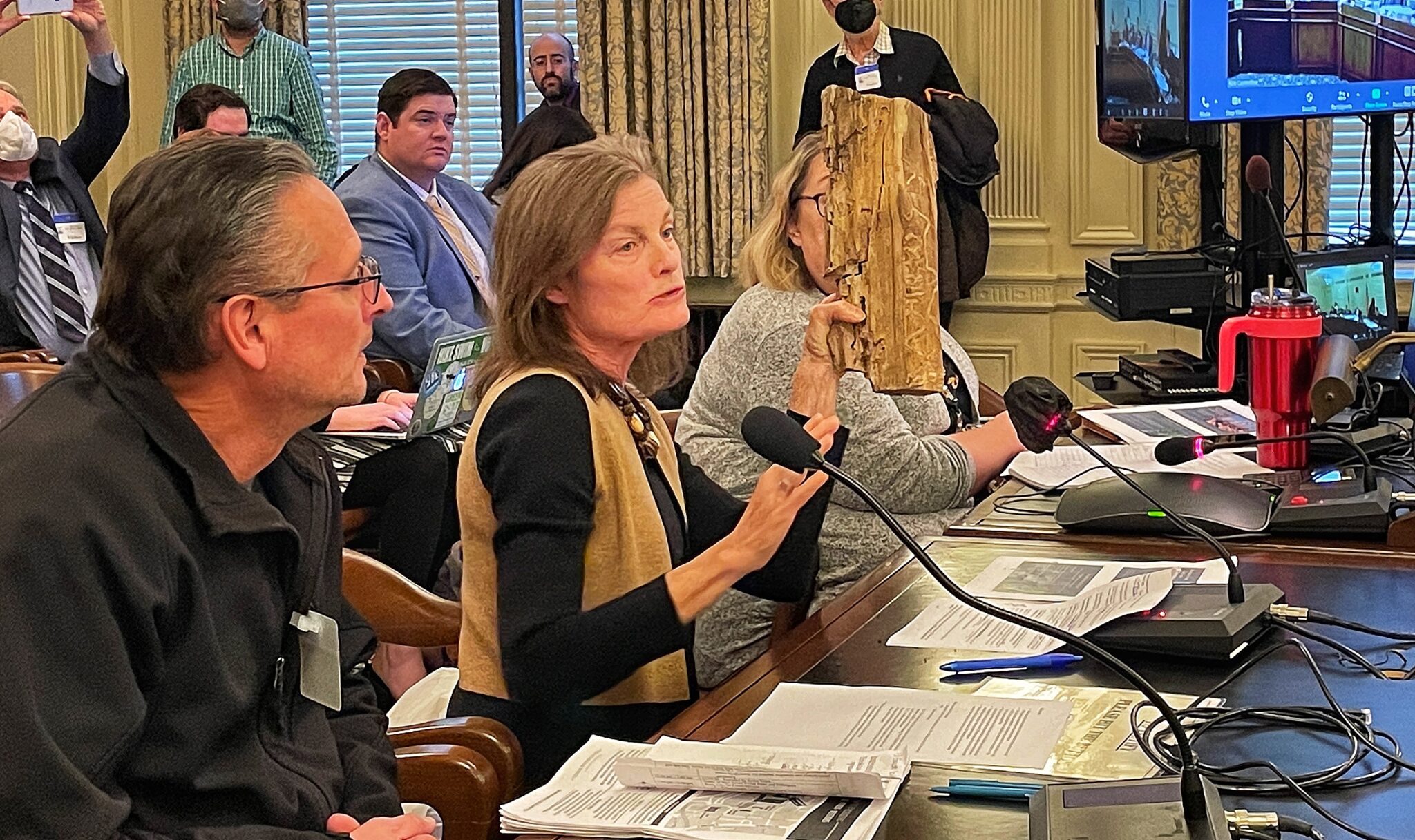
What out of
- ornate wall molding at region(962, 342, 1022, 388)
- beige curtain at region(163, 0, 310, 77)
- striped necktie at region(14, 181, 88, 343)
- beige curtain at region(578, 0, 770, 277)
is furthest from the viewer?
beige curtain at region(163, 0, 310, 77)

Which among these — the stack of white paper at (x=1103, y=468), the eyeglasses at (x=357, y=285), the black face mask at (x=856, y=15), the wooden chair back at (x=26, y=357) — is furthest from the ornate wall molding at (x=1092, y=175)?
the eyeglasses at (x=357, y=285)

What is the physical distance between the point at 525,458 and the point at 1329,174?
3911 millimetres

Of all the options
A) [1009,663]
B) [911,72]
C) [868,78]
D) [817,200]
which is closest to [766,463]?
[817,200]

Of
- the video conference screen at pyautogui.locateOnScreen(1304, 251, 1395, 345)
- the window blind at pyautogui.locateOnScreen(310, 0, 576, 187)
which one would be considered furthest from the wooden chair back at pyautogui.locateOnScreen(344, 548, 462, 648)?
the window blind at pyautogui.locateOnScreen(310, 0, 576, 187)

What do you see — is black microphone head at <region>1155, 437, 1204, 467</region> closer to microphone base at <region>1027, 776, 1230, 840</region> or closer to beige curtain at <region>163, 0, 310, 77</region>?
microphone base at <region>1027, 776, 1230, 840</region>

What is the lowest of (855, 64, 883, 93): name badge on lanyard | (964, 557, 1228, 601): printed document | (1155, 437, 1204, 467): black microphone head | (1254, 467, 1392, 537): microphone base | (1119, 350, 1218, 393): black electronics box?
(964, 557, 1228, 601): printed document

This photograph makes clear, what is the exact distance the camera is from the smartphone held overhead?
4.66 m

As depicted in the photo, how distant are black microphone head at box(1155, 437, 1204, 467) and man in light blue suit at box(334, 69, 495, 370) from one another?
2257mm

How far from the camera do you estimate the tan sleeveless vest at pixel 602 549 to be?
1896 mm

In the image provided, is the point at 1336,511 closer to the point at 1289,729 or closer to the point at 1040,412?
the point at 1040,412

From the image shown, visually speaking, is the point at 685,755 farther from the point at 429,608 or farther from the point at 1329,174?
the point at 1329,174

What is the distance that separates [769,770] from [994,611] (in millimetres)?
208

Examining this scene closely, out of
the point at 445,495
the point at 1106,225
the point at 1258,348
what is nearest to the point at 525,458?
the point at 1258,348

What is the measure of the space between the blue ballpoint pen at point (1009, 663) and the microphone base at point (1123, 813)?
420 millimetres
